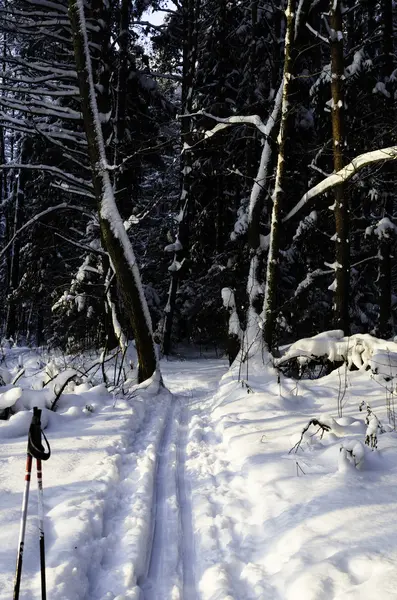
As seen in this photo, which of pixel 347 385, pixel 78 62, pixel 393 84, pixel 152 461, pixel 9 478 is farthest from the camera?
pixel 393 84

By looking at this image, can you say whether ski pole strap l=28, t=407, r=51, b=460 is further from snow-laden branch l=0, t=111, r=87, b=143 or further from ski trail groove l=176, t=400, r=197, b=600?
snow-laden branch l=0, t=111, r=87, b=143

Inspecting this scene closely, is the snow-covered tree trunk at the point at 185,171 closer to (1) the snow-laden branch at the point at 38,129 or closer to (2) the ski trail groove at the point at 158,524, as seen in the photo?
(1) the snow-laden branch at the point at 38,129

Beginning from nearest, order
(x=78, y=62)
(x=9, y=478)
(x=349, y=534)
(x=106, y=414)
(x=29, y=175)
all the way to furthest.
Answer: (x=349, y=534)
(x=9, y=478)
(x=106, y=414)
(x=78, y=62)
(x=29, y=175)

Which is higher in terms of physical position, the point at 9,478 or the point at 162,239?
the point at 162,239

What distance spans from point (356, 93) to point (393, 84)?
1.04 meters

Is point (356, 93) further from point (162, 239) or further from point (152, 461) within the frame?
point (152, 461)

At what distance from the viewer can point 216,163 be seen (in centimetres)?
1453

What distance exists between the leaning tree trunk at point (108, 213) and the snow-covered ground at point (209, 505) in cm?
268

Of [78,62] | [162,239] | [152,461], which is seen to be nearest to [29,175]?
[162,239]

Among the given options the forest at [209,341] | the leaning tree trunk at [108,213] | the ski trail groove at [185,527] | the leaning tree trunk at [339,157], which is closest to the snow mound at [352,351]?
the forest at [209,341]

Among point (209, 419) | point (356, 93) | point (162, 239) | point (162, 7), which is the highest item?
point (162, 7)

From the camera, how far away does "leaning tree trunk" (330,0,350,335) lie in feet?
27.1

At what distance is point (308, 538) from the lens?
2818 mm

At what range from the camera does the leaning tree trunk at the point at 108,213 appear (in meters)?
7.75
